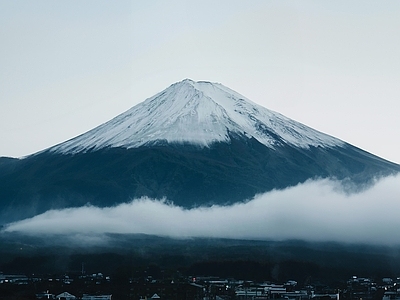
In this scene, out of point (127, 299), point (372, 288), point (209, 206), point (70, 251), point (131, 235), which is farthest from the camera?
point (209, 206)

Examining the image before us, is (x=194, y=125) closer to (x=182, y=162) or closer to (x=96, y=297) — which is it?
(x=182, y=162)

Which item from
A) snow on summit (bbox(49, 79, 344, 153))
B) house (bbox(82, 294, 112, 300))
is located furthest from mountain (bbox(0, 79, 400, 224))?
house (bbox(82, 294, 112, 300))

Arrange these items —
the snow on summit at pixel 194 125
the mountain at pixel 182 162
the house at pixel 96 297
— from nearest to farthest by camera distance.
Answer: the house at pixel 96 297 → the mountain at pixel 182 162 → the snow on summit at pixel 194 125

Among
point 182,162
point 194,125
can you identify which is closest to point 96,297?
point 182,162

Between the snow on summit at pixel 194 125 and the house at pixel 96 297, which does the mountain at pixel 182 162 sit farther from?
the house at pixel 96 297

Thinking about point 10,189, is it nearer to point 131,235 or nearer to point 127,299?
point 131,235

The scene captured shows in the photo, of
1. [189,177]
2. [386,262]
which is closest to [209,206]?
[189,177]

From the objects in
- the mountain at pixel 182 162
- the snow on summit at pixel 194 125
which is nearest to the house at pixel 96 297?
the mountain at pixel 182 162
